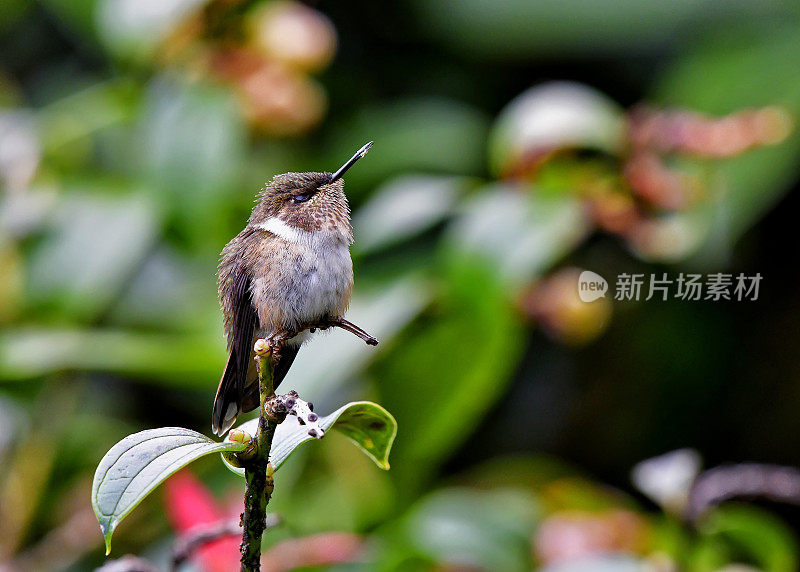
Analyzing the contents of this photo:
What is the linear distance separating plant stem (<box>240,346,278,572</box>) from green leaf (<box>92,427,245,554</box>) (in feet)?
0.04

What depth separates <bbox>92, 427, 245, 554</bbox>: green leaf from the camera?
45 centimetres

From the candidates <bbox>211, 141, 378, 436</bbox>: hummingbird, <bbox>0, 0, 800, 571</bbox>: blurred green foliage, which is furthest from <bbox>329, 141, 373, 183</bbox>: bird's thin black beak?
<bbox>0, 0, 800, 571</bbox>: blurred green foliage

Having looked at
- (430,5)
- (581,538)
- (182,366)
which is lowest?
(581,538)

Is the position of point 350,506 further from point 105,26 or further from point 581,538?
point 105,26

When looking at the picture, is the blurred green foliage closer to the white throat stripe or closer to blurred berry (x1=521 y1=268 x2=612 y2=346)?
blurred berry (x1=521 y1=268 x2=612 y2=346)

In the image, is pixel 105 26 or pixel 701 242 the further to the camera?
pixel 701 242

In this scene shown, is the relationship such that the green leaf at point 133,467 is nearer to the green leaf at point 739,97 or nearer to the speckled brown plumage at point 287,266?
the speckled brown plumage at point 287,266

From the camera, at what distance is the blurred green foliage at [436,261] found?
1.70 metres

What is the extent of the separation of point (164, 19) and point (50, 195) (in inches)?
19.2

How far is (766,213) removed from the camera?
2.47 meters

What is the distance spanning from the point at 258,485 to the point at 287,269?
140 millimetres

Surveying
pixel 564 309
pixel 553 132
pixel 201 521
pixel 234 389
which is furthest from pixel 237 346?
pixel 553 132

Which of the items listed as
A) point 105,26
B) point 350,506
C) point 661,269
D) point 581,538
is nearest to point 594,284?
point 581,538

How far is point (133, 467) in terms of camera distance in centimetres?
46
